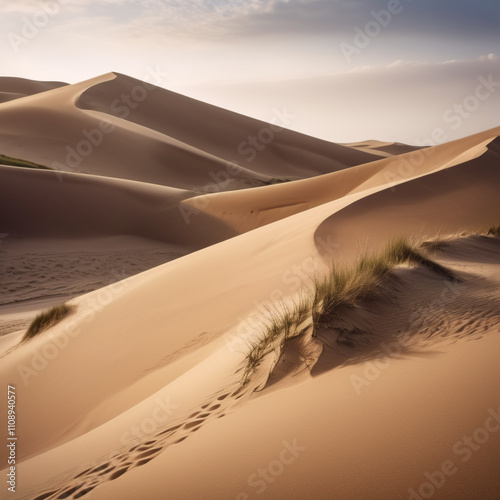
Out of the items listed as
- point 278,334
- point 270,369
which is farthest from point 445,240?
point 270,369

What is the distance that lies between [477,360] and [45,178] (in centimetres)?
1770

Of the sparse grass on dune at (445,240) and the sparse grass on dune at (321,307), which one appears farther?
the sparse grass on dune at (445,240)

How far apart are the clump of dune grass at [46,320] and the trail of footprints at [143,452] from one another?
215 inches

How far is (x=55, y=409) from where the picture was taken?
4805mm

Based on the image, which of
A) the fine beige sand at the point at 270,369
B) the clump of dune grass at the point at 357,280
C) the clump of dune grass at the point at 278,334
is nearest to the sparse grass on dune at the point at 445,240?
the fine beige sand at the point at 270,369

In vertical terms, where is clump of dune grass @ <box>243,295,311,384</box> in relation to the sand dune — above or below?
below

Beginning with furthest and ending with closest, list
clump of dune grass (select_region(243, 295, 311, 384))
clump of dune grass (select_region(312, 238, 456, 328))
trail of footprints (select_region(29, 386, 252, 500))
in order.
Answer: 1. clump of dune grass (select_region(312, 238, 456, 328))
2. clump of dune grass (select_region(243, 295, 311, 384))
3. trail of footprints (select_region(29, 386, 252, 500))

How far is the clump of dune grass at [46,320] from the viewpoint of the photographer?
7.68 m

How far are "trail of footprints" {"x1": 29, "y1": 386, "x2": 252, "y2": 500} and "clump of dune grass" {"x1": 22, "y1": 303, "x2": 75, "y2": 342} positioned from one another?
5.45 metres

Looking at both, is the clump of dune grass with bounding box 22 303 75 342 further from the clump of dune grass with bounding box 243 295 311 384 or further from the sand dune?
the sand dune

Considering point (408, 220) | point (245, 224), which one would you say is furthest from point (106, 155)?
point (408, 220)

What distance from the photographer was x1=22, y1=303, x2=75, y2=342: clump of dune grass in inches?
302

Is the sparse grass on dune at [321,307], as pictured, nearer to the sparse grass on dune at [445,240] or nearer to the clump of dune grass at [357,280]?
the clump of dune grass at [357,280]

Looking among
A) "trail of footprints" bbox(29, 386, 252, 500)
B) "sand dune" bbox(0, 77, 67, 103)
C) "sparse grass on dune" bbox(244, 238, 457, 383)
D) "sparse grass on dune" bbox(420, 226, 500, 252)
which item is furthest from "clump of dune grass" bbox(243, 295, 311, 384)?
"sand dune" bbox(0, 77, 67, 103)
